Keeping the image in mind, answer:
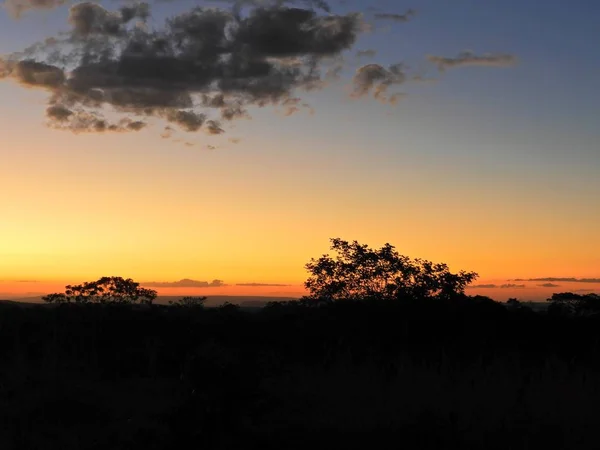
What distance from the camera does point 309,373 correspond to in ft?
46.5

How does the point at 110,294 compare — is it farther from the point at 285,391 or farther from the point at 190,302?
the point at 285,391

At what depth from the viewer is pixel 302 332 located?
68.6 feet

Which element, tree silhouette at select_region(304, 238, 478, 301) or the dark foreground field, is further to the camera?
tree silhouette at select_region(304, 238, 478, 301)

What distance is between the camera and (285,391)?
1241 centimetres

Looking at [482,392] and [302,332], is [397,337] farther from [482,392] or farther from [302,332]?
[482,392]

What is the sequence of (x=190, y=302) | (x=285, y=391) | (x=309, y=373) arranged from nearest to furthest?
(x=285, y=391)
(x=309, y=373)
(x=190, y=302)

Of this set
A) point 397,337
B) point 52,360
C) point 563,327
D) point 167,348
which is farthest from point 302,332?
point 563,327

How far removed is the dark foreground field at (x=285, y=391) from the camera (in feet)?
32.1

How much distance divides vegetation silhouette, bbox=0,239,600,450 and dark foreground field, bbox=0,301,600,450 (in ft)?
0.10

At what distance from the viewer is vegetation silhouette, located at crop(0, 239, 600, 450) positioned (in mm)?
9883

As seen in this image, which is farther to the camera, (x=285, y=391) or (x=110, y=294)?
(x=110, y=294)

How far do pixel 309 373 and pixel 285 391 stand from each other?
184 centimetres

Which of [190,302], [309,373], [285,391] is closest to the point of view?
[285,391]

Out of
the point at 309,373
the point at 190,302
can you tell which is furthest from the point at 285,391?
the point at 190,302
